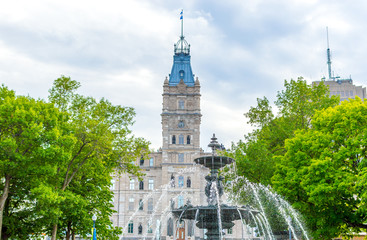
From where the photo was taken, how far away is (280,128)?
35906mm

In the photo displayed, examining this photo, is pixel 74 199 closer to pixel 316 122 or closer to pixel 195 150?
pixel 316 122

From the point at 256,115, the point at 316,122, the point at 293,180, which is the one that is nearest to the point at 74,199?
the point at 293,180

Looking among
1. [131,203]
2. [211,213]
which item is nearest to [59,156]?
[211,213]

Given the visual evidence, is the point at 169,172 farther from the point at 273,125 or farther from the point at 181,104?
the point at 273,125

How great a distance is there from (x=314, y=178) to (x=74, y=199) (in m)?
14.6

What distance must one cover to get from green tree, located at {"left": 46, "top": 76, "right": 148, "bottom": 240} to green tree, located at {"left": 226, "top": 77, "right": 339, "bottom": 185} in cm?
929

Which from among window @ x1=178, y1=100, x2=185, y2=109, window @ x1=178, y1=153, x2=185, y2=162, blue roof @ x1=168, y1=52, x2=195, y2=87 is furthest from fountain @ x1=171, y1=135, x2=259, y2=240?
blue roof @ x1=168, y1=52, x2=195, y2=87

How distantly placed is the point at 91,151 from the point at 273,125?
57.3 feet

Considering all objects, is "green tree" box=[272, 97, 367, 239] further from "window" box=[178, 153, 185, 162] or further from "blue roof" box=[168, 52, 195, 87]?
"blue roof" box=[168, 52, 195, 87]

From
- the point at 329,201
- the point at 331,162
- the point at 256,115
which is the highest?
the point at 256,115

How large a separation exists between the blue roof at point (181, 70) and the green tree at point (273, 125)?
37658 millimetres

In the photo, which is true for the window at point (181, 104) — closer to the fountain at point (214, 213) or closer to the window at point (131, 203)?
the window at point (131, 203)

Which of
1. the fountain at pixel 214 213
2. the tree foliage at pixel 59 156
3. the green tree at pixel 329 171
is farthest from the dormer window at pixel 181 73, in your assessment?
the fountain at pixel 214 213

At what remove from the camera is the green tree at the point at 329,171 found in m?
24.9
